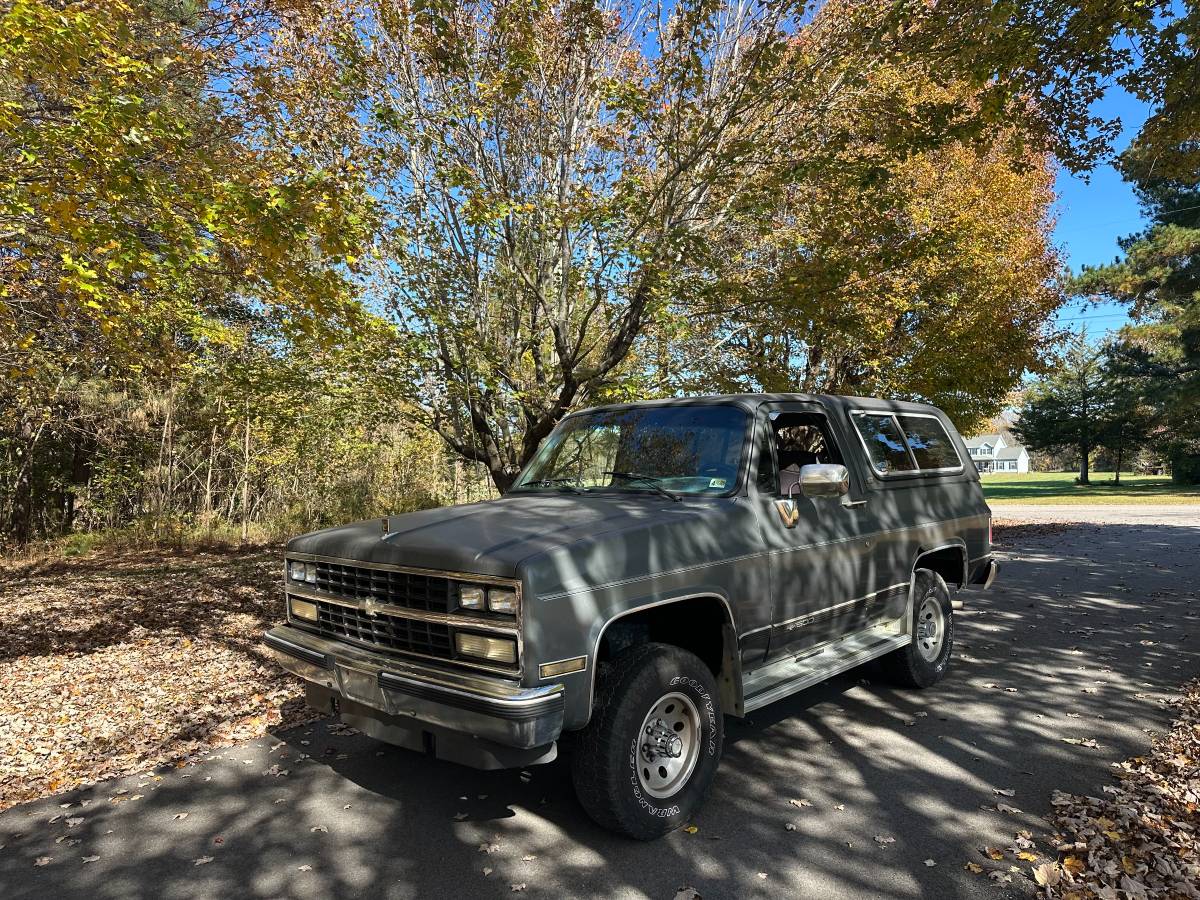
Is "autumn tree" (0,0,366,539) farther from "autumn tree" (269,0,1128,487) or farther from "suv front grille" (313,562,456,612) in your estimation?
"suv front grille" (313,562,456,612)

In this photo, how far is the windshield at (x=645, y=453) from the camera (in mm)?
4086

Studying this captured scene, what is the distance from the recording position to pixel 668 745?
3396 mm

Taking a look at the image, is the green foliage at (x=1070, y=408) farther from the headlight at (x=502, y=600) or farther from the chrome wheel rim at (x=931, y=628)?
the headlight at (x=502, y=600)

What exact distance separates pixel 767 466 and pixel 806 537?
47cm

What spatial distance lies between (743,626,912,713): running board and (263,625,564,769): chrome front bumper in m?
1.26

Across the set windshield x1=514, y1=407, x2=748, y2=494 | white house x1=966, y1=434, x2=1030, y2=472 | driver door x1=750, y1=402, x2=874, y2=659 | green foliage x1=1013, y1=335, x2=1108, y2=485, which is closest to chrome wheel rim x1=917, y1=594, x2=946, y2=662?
driver door x1=750, y1=402, x2=874, y2=659

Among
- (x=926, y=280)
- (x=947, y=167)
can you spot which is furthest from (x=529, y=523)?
(x=947, y=167)

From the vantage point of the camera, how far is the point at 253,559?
11.4 metres

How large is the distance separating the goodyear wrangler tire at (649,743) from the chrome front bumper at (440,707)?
0.94ft

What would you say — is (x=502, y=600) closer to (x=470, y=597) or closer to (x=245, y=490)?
(x=470, y=597)

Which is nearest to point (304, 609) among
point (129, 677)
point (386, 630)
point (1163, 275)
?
point (386, 630)

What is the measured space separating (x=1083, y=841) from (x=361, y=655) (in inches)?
132

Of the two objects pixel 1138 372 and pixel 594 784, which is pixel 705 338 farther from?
pixel 1138 372

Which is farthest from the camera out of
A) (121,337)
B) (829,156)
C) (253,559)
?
(253,559)
